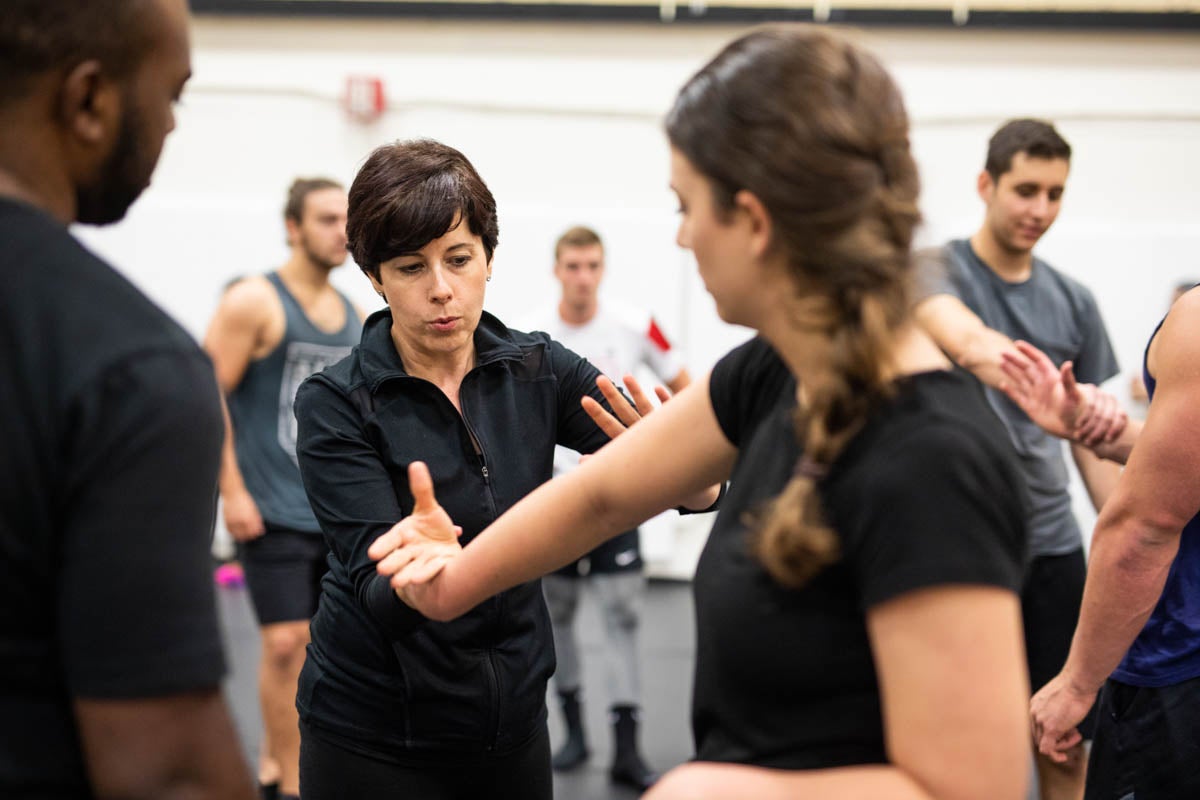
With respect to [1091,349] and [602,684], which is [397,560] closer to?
[1091,349]

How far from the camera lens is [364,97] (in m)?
5.89

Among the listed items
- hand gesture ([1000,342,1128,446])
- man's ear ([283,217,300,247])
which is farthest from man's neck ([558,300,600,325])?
hand gesture ([1000,342,1128,446])

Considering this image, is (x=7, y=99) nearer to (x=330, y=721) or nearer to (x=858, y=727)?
(x=858, y=727)

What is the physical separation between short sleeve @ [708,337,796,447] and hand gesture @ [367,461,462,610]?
15.1 inches

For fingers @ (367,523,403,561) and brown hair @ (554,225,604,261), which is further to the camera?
brown hair @ (554,225,604,261)

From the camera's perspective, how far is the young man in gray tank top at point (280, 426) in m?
3.30

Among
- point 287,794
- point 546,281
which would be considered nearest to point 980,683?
point 287,794

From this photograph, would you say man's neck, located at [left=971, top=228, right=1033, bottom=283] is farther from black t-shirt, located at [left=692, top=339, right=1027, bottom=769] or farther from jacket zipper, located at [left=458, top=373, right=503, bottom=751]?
black t-shirt, located at [left=692, top=339, right=1027, bottom=769]

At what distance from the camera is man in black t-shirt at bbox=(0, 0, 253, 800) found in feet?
3.00

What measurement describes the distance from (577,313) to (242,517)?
1.34 meters

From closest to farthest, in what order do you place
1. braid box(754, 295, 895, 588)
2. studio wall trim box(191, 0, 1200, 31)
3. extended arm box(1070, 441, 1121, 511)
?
braid box(754, 295, 895, 588), extended arm box(1070, 441, 1121, 511), studio wall trim box(191, 0, 1200, 31)

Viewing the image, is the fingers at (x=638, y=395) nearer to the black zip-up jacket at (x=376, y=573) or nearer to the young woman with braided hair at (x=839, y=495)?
the black zip-up jacket at (x=376, y=573)

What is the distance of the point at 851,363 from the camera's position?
41.0 inches

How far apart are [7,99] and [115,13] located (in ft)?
0.36
